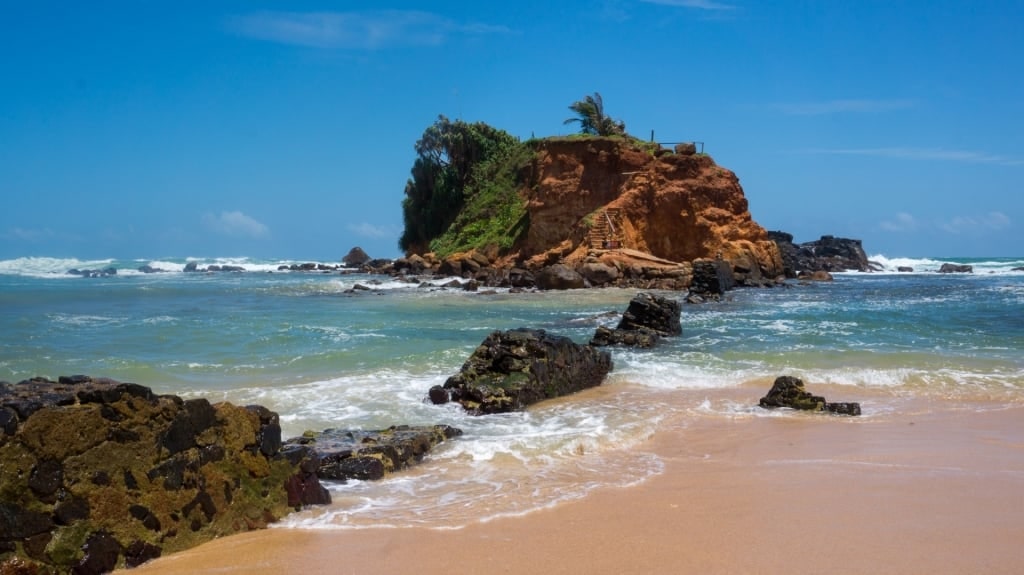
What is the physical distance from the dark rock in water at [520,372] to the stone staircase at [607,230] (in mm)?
30047

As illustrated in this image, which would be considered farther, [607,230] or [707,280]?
[607,230]

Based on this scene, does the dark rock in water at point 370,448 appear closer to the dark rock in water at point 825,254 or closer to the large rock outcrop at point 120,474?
the large rock outcrop at point 120,474

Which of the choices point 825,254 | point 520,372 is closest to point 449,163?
point 825,254

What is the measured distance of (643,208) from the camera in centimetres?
4247

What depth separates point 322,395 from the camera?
1059 cm

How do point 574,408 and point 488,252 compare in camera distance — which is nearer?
point 574,408

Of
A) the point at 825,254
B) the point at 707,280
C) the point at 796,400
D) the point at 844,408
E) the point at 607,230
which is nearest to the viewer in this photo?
the point at 844,408

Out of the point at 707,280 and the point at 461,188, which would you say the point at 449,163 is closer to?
the point at 461,188

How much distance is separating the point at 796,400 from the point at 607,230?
108 feet

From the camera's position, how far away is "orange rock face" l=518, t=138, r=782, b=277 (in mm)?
41031

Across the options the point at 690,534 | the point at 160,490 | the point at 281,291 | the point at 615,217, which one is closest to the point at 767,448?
the point at 690,534

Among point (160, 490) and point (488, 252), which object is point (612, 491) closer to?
point (160, 490)

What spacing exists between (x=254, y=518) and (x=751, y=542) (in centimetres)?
317

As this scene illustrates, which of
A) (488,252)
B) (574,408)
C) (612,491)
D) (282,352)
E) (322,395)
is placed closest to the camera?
(612,491)
